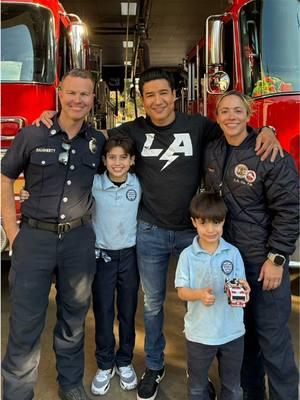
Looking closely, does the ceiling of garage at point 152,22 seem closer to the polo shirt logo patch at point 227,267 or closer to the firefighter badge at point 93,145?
the firefighter badge at point 93,145

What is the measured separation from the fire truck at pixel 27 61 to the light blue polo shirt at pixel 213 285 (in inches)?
88.8

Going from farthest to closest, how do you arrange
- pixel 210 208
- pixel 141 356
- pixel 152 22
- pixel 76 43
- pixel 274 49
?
pixel 152 22 < pixel 76 43 < pixel 274 49 < pixel 141 356 < pixel 210 208

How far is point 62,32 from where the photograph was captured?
4633mm

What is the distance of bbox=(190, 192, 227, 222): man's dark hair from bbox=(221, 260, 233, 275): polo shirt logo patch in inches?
7.9

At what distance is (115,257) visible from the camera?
2781 millimetres

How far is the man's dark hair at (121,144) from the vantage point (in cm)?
267

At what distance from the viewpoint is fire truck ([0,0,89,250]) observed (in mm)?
4035

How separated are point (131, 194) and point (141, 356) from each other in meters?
1.21

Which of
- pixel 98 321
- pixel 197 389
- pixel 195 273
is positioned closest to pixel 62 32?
pixel 98 321

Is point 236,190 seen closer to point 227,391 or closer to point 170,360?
point 227,391

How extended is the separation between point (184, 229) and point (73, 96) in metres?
0.96

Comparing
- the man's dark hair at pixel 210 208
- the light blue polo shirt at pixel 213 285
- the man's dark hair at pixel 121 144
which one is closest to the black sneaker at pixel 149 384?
the light blue polo shirt at pixel 213 285

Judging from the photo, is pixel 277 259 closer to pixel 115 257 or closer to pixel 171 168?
pixel 171 168

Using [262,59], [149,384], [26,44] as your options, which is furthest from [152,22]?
[149,384]
